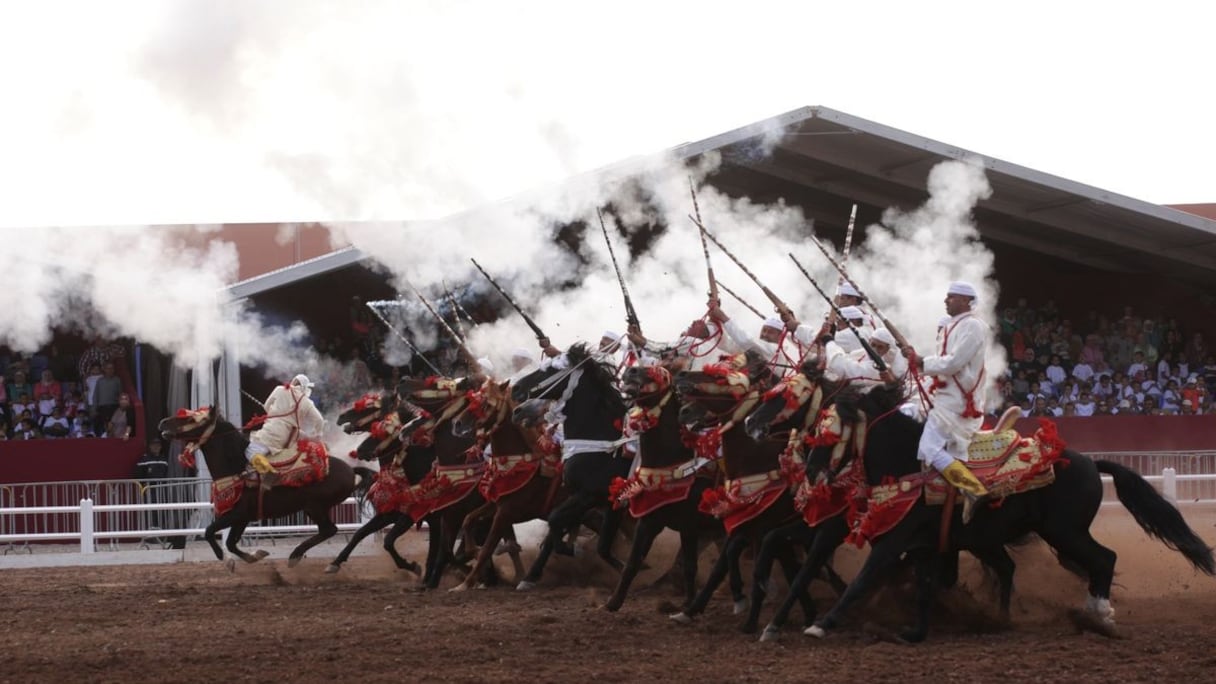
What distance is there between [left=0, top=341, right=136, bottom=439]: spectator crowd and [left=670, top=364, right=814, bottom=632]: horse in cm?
1467

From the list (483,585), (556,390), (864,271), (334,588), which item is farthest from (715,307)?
A: (864,271)

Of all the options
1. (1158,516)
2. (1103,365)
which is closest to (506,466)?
(1158,516)

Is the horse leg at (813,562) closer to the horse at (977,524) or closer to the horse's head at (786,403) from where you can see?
the horse at (977,524)

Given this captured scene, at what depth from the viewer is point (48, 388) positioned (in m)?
24.2

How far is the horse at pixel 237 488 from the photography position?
17.3m

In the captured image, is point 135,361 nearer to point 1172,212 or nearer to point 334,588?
point 334,588

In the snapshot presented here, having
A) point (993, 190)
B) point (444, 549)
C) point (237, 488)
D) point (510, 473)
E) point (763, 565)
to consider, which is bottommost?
point (444, 549)

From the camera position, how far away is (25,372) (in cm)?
2441

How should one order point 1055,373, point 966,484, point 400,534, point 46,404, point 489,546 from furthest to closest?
point 1055,373, point 46,404, point 400,534, point 489,546, point 966,484

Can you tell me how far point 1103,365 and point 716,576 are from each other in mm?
15559

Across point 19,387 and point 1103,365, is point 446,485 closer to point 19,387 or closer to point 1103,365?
point 19,387

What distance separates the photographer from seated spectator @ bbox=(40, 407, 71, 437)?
23719mm

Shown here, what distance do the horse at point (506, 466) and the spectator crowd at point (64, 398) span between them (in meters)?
11.0

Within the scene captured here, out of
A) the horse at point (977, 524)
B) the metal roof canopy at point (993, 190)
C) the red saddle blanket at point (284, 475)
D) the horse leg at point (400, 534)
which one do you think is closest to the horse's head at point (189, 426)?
the red saddle blanket at point (284, 475)
